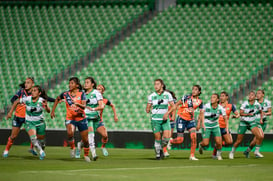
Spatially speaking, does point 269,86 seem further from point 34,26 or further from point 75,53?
point 34,26

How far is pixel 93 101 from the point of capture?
15.0 meters

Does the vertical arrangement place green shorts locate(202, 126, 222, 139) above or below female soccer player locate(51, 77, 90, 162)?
below

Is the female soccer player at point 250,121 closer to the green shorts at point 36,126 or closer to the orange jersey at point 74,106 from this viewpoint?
the orange jersey at point 74,106

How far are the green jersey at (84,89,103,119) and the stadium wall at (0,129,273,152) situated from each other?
7798mm

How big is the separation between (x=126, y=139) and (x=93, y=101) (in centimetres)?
839

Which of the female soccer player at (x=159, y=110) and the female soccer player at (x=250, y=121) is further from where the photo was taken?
the female soccer player at (x=250, y=121)

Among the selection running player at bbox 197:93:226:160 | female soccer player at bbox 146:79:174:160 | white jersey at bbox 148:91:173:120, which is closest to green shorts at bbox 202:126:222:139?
running player at bbox 197:93:226:160

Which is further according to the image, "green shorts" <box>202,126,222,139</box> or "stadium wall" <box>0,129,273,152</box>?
"stadium wall" <box>0,129,273,152</box>

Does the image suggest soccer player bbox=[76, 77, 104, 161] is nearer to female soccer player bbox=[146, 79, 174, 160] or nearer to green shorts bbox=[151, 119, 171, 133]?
female soccer player bbox=[146, 79, 174, 160]

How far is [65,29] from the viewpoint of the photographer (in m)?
32.4

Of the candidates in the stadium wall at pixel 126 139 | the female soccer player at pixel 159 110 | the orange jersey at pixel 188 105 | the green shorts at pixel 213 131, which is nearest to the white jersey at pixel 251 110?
the green shorts at pixel 213 131

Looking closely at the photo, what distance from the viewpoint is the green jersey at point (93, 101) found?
1462 cm

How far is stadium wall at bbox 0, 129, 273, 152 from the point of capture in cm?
2211

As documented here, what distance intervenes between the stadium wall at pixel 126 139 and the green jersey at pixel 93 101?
25.6 ft
